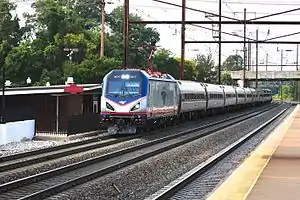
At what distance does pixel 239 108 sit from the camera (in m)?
72.8

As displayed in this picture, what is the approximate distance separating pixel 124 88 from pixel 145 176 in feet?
43.4

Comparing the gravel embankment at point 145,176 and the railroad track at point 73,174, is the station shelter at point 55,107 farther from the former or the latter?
the gravel embankment at point 145,176

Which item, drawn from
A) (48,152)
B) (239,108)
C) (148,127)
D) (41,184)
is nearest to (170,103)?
(148,127)

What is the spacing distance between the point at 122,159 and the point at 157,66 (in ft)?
240

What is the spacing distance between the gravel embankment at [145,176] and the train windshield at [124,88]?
17.3 ft

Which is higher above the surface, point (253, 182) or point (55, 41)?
point (55, 41)

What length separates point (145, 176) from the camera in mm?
15281

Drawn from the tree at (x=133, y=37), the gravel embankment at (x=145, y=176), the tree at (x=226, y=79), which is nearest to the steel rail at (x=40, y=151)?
the gravel embankment at (x=145, y=176)

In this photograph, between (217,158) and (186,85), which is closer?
(217,158)

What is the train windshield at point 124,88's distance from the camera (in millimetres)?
28078

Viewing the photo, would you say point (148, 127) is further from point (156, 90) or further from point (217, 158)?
point (217, 158)

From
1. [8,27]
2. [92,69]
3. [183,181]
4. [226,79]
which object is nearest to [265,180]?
[183,181]

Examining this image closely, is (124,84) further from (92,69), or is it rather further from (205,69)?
(205,69)

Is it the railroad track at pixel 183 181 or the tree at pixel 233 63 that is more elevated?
the tree at pixel 233 63
